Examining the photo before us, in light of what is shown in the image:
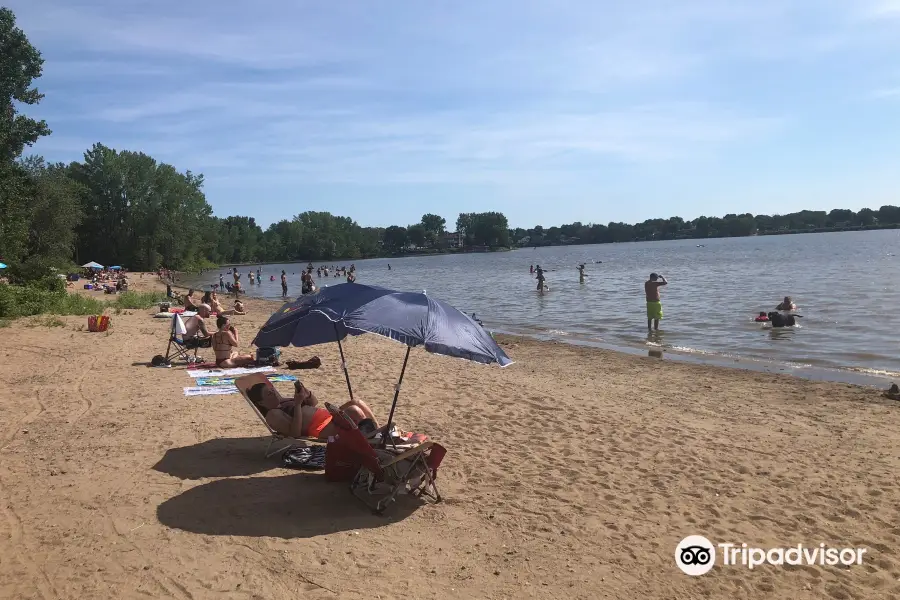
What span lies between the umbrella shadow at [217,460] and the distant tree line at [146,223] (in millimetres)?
13839

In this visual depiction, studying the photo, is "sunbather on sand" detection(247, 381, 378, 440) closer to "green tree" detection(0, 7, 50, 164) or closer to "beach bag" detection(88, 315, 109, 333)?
"beach bag" detection(88, 315, 109, 333)

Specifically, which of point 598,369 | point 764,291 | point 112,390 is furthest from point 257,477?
point 764,291

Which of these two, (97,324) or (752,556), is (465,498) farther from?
(97,324)

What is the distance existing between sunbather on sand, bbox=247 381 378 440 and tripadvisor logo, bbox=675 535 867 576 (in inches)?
127

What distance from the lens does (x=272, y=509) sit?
5.15 m

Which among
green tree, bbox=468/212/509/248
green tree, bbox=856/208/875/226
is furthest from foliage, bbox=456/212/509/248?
green tree, bbox=856/208/875/226

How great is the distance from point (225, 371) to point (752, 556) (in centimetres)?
858

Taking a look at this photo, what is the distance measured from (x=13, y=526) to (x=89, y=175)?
265 feet

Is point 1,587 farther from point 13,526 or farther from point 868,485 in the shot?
point 868,485

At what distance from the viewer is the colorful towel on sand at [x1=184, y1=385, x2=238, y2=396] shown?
8.98m

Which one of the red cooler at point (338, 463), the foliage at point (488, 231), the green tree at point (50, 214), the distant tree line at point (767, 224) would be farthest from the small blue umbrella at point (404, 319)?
the distant tree line at point (767, 224)

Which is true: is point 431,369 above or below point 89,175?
below

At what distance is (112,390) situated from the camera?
29.9ft

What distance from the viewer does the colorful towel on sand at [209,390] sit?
898 cm
